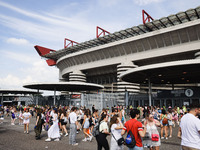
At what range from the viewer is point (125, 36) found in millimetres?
42156

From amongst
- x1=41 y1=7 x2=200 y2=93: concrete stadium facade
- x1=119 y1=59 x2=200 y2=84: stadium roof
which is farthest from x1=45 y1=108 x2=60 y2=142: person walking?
x1=41 y1=7 x2=200 y2=93: concrete stadium facade

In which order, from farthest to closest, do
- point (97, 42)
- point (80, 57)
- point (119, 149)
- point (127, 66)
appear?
point (80, 57) → point (97, 42) → point (127, 66) → point (119, 149)

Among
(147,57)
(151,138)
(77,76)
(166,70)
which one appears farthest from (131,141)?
(77,76)

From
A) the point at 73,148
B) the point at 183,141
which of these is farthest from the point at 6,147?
the point at 183,141

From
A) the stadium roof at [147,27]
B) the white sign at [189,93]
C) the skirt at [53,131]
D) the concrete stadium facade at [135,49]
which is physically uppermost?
the stadium roof at [147,27]

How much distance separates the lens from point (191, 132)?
417 centimetres

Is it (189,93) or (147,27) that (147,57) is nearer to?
(147,27)

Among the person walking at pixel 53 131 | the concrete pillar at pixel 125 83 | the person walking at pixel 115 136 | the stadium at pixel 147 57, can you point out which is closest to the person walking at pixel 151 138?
the person walking at pixel 115 136

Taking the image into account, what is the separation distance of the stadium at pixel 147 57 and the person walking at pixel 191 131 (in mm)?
15731

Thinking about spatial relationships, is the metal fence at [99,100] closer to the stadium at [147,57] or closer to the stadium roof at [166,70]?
the stadium at [147,57]

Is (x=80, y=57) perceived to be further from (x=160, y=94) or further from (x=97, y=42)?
(x=160, y=94)

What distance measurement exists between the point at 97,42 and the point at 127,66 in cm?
1092

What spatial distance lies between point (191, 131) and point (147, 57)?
1409 inches

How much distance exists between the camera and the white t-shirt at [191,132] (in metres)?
4.11
